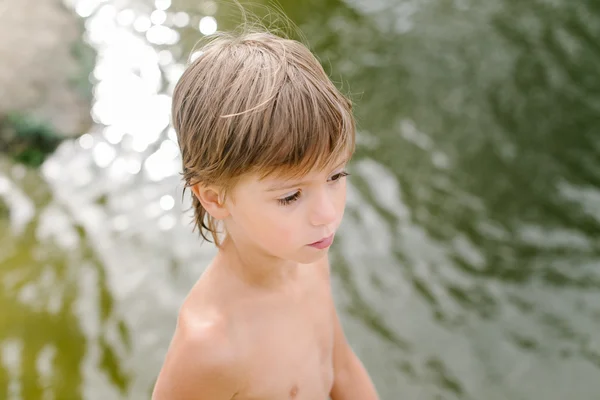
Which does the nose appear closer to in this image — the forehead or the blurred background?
the forehead

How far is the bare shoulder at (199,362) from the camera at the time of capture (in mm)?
1111

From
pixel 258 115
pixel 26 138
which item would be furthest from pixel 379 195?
pixel 258 115

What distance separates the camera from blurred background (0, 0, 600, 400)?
235cm

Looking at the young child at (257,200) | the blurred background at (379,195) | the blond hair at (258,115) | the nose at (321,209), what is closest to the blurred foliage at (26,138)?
the blurred background at (379,195)

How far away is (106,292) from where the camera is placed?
8.34 feet

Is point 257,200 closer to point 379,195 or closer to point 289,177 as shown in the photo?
point 289,177

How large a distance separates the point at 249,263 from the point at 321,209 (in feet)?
0.75

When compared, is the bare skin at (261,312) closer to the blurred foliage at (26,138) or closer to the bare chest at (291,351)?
the bare chest at (291,351)

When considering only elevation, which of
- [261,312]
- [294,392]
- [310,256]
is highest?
[310,256]

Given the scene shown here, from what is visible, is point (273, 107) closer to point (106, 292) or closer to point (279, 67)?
point (279, 67)

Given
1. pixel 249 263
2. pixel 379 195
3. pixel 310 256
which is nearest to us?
pixel 310 256

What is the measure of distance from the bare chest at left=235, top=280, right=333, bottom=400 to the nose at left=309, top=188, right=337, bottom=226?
270 mm

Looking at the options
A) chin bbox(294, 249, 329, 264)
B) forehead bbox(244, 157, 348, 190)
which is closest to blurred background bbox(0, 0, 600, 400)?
chin bbox(294, 249, 329, 264)

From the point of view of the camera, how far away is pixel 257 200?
1.04m
